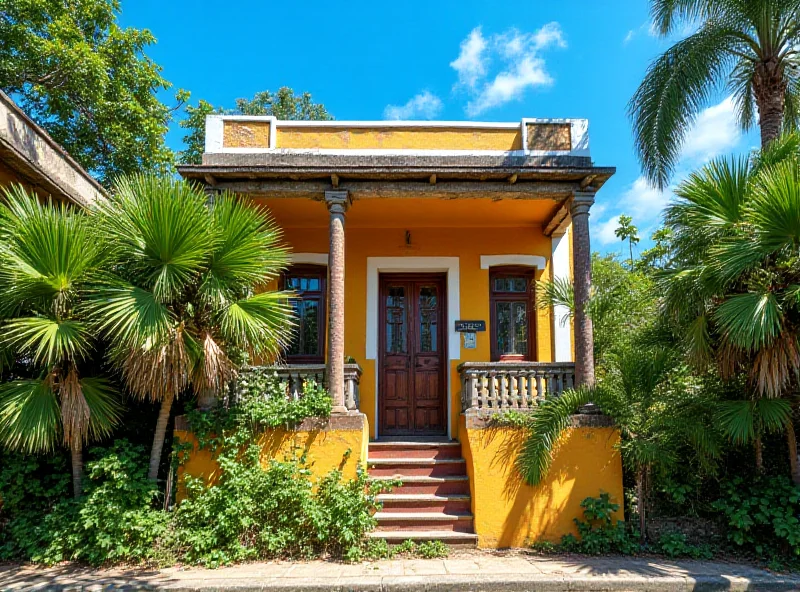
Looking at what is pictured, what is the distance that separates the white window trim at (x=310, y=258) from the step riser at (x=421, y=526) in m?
4.21

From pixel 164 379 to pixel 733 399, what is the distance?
6102 mm

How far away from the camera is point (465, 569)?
5.64 meters

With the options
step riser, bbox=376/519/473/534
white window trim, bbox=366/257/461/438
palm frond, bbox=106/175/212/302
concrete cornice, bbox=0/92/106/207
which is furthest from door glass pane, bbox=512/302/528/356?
concrete cornice, bbox=0/92/106/207

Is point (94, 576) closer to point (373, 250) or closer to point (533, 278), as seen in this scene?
point (373, 250)

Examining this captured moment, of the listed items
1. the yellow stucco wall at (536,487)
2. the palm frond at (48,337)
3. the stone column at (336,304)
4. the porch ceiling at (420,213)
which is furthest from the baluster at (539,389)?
the palm frond at (48,337)

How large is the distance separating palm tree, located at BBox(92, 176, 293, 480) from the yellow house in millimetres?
1122

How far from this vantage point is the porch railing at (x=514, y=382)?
709 cm

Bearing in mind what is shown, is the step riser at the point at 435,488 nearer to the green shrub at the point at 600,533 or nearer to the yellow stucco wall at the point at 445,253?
the green shrub at the point at 600,533

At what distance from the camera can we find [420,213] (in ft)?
28.6

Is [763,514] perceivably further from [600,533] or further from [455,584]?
[455,584]

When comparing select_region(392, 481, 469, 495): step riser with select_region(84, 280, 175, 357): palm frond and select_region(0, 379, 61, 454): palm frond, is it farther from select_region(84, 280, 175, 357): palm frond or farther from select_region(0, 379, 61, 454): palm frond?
select_region(0, 379, 61, 454): palm frond

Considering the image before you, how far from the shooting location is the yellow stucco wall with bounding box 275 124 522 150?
324 inches

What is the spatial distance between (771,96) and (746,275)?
3.80 meters

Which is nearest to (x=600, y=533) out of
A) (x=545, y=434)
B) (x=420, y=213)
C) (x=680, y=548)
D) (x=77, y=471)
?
(x=680, y=548)
